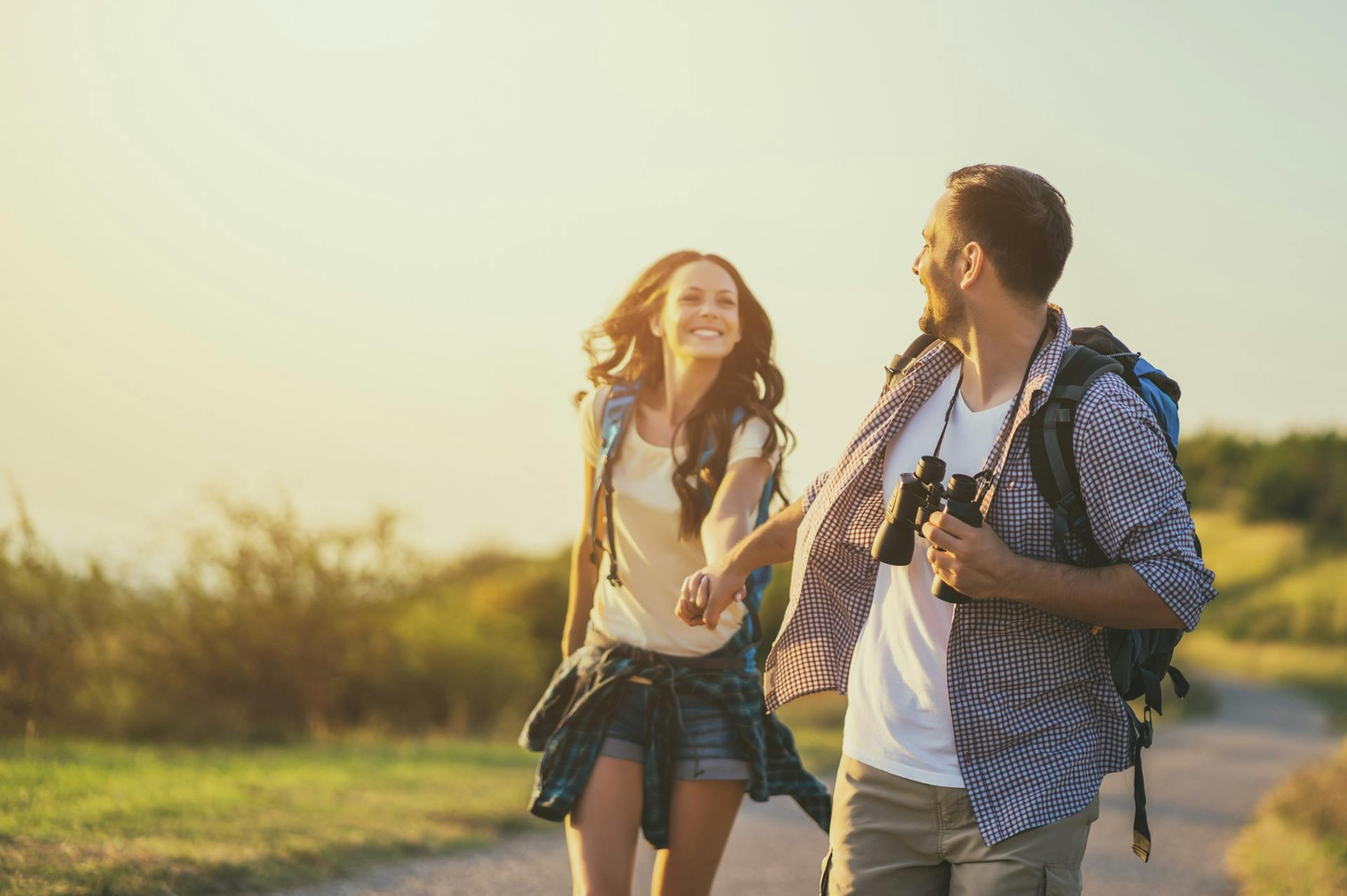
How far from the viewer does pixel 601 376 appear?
4984 millimetres

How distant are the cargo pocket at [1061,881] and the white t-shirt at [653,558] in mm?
1555

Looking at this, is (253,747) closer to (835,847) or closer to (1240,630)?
(835,847)

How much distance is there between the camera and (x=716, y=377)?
179 inches

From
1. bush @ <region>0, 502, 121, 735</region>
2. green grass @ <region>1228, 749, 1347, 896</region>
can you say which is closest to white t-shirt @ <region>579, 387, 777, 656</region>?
green grass @ <region>1228, 749, 1347, 896</region>

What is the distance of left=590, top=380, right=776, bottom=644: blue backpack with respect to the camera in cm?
423

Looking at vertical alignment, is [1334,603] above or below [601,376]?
below

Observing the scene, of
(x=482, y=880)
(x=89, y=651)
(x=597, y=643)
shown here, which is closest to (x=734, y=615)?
(x=597, y=643)

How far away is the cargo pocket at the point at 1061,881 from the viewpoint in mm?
2775

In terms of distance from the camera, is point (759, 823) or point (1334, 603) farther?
point (1334, 603)

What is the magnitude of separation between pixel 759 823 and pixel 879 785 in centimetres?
726

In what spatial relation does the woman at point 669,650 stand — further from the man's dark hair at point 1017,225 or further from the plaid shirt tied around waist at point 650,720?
the man's dark hair at point 1017,225

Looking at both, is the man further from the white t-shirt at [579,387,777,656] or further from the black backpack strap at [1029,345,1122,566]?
the white t-shirt at [579,387,777,656]

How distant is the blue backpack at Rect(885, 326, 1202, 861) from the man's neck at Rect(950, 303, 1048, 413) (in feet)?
0.41

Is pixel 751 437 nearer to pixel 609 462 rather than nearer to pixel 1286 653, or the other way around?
pixel 609 462
